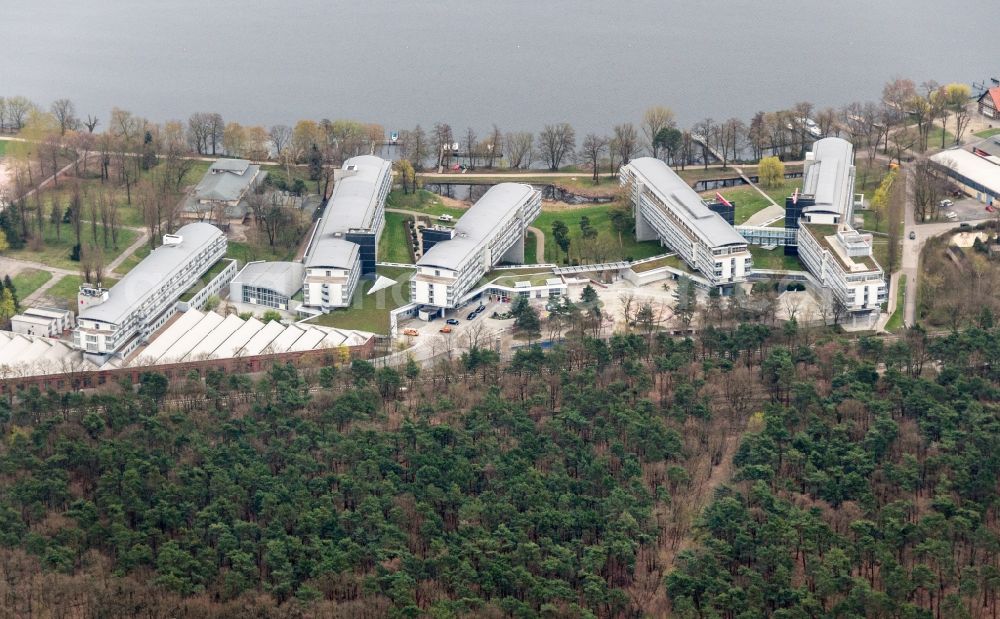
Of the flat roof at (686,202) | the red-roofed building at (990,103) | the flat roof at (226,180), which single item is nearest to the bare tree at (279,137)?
the flat roof at (226,180)

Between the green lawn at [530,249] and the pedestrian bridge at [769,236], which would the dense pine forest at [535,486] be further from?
the green lawn at [530,249]

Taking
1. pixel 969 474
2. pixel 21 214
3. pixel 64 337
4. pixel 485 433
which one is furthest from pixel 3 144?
pixel 969 474

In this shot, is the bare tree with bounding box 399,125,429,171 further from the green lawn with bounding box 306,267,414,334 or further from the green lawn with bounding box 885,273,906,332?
the green lawn with bounding box 885,273,906,332

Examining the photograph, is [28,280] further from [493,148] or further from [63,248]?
[493,148]

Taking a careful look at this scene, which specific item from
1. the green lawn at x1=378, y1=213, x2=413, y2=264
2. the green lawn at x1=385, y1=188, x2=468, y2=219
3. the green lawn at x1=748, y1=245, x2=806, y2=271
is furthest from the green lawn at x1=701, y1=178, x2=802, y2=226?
the green lawn at x1=378, y1=213, x2=413, y2=264

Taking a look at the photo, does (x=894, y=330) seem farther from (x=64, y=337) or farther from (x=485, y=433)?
(x=64, y=337)

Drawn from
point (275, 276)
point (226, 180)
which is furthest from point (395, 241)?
point (226, 180)
